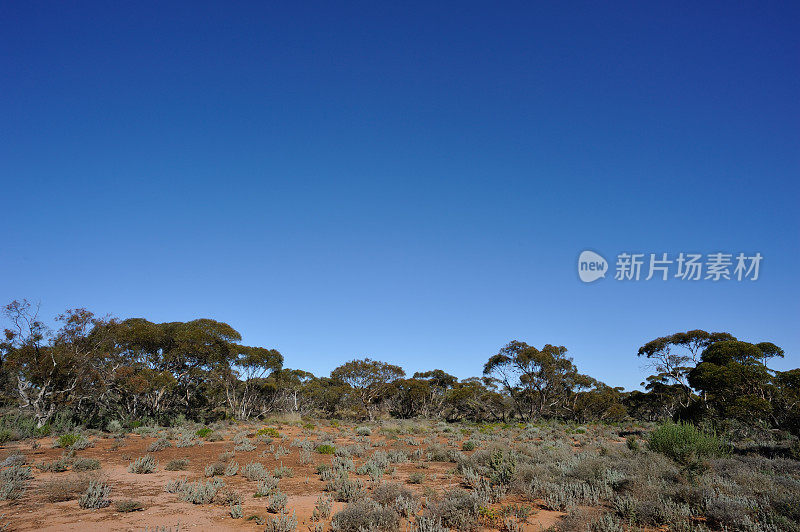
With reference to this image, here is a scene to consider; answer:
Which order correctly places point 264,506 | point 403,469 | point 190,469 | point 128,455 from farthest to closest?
point 128,455, point 403,469, point 190,469, point 264,506

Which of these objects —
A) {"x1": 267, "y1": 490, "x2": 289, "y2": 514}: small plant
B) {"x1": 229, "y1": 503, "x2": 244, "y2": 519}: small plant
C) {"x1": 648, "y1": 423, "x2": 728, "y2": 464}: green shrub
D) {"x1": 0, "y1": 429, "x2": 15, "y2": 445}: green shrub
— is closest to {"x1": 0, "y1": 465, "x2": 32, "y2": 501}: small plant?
{"x1": 229, "y1": 503, "x2": 244, "y2": 519}: small plant

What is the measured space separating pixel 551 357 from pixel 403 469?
3101 centimetres

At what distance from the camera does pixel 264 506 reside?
8.08m

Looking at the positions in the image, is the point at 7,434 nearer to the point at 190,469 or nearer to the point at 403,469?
the point at 190,469

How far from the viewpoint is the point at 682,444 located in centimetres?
1119

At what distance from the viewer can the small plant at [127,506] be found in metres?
7.34

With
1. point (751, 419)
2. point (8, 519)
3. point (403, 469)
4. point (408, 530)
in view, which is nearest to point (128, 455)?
point (8, 519)

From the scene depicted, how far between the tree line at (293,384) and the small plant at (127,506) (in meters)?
14.9

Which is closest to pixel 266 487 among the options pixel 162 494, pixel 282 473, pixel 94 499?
pixel 282 473

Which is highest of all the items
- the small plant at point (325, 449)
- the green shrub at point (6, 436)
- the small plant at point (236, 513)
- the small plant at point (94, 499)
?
the small plant at point (236, 513)

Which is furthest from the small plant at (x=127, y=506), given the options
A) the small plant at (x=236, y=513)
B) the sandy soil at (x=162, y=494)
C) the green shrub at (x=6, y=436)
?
the green shrub at (x=6, y=436)

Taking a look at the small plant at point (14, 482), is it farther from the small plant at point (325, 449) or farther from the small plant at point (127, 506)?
the small plant at point (325, 449)

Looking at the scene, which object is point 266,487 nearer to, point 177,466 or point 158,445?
point 177,466

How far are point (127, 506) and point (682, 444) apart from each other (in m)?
14.7
